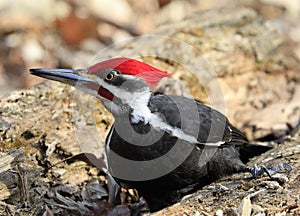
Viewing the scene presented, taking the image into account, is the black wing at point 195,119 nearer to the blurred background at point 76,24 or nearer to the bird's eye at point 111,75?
the bird's eye at point 111,75

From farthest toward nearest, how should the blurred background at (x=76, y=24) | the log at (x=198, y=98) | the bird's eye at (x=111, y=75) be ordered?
the blurred background at (x=76, y=24) → the bird's eye at (x=111, y=75) → the log at (x=198, y=98)

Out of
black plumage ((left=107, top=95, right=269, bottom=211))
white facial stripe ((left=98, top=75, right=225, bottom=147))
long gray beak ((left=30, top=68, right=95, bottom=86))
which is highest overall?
long gray beak ((left=30, top=68, right=95, bottom=86))

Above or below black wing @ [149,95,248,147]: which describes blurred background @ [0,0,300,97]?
above

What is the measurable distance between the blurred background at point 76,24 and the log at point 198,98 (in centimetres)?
191

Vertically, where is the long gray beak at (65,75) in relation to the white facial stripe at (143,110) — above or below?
above

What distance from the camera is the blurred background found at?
838cm

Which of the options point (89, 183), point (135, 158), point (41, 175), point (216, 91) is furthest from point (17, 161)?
point (216, 91)

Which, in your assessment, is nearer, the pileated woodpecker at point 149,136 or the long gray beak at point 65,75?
the pileated woodpecker at point 149,136

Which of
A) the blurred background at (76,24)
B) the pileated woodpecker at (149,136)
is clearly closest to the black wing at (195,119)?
the pileated woodpecker at (149,136)

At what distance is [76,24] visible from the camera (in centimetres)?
914

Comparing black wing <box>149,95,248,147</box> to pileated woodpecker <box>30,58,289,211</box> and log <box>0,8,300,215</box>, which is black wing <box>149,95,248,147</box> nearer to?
pileated woodpecker <box>30,58,289,211</box>

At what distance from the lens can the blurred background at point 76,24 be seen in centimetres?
838

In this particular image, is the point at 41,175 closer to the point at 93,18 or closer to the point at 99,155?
the point at 99,155

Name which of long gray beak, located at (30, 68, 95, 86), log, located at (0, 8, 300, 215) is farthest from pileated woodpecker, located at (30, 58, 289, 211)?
log, located at (0, 8, 300, 215)
